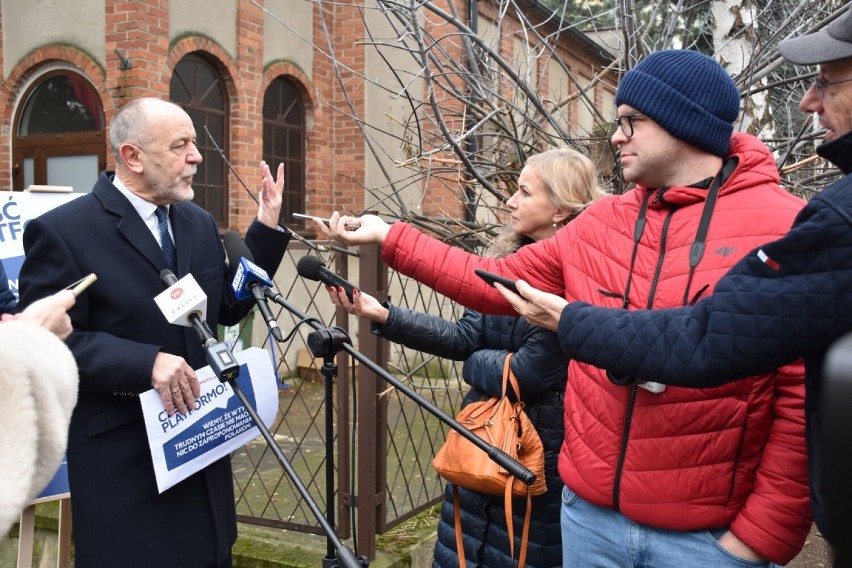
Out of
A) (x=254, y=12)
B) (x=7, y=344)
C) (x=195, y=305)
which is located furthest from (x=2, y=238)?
(x=254, y=12)

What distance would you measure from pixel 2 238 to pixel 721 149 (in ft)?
10.6

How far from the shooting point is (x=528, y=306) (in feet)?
6.39

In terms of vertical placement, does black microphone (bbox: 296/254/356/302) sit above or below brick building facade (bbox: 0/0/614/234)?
below

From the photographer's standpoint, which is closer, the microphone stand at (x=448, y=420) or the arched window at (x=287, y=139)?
the microphone stand at (x=448, y=420)

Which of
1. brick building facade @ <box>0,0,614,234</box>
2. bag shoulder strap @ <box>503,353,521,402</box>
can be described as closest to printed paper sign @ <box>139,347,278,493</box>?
bag shoulder strap @ <box>503,353,521,402</box>

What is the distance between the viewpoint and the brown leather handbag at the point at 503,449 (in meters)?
2.48

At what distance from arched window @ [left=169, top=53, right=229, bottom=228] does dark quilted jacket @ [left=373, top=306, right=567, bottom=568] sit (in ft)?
19.0

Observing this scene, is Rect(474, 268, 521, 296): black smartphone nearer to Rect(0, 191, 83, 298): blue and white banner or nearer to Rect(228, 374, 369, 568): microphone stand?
Rect(228, 374, 369, 568): microphone stand

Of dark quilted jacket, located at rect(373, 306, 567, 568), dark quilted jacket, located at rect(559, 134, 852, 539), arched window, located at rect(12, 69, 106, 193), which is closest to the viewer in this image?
dark quilted jacket, located at rect(559, 134, 852, 539)

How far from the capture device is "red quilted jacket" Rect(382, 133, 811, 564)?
1.74m

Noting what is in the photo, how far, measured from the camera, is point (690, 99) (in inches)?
74.5

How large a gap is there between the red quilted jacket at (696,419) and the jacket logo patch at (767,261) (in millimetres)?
238

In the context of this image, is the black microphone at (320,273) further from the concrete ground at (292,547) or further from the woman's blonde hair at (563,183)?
the concrete ground at (292,547)

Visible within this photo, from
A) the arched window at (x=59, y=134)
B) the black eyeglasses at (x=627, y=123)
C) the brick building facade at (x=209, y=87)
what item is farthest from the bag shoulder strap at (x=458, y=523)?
the arched window at (x=59, y=134)
